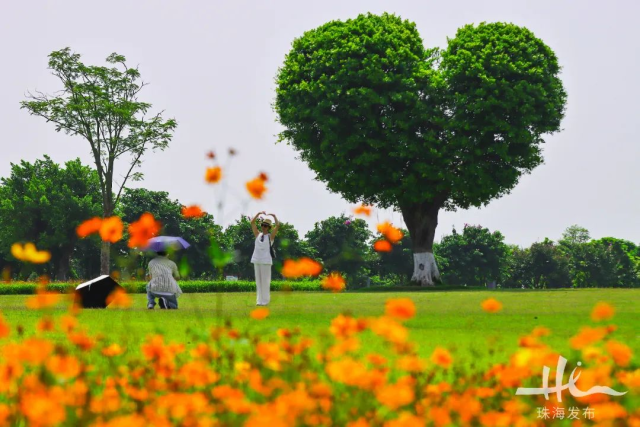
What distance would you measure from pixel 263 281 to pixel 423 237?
2495 cm

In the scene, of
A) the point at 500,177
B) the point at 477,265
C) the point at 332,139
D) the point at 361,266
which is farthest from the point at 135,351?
the point at 477,265

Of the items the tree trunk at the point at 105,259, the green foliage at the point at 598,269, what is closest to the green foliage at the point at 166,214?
the tree trunk at the point at 105,259

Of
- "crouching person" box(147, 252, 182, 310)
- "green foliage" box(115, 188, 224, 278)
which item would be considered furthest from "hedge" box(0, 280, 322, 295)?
"green foliage" box(115, 188, 224, 278)

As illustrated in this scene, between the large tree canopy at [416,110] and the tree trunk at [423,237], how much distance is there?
0.30 metres

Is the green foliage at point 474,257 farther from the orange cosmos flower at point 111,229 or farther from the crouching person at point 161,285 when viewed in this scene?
the orange cosmos flower at point 111,229

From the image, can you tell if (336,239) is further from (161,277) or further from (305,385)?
(305,385)

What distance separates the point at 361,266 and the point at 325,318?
71.2 m

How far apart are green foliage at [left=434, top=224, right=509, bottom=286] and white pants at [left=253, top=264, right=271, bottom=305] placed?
235 feet

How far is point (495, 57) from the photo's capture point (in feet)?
128

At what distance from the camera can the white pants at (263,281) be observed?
18.1 meters

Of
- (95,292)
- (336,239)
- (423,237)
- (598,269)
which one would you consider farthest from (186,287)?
(598,269)

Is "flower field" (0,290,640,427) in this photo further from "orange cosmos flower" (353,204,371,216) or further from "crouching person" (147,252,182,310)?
"crouching person" (147,252,182,310)

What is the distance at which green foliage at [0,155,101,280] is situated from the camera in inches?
2667

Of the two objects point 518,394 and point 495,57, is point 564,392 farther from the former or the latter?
point 495,57
